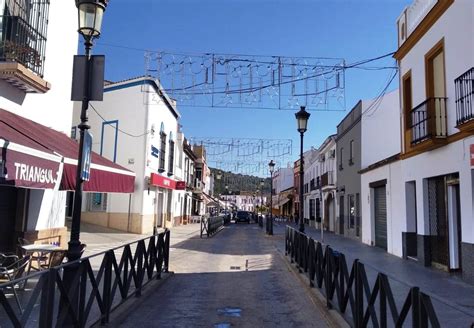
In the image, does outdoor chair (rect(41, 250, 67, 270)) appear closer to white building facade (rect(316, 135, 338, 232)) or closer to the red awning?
the red awning

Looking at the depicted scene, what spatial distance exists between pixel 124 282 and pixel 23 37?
5.69 m

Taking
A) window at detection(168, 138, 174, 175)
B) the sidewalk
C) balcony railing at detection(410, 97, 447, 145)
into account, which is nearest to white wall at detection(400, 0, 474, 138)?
balcony railing at detection(410, 97, 447, 145)

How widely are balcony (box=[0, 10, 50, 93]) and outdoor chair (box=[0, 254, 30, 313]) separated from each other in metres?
3.48

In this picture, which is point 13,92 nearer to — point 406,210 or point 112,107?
point 406,210

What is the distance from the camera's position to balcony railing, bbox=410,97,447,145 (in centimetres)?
1212

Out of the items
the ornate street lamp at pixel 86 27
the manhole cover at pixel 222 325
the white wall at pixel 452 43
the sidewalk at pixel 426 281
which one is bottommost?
the manhole cover at pixel 222 325

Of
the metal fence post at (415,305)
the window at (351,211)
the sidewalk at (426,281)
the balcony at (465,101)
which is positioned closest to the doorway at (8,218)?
the sidewalk at (426,281)

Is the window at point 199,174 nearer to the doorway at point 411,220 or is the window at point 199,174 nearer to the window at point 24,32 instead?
the doorway at point 411,220

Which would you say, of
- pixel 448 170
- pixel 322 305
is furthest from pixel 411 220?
pixel 322 305

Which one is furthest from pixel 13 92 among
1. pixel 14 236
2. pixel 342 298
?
pixel 342 298

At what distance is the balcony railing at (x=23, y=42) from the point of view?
907 cm

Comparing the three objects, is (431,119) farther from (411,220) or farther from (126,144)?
(126,144)

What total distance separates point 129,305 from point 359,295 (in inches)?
152

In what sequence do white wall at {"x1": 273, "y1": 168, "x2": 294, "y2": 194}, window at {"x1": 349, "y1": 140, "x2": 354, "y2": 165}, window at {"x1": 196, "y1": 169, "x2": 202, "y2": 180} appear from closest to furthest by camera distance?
window at {"x1": 349, "y1": 140, "x2": 354, "y2": 165} → window at {"x1": 196, "y1": 169, "x2": 202, "y2": 180} → white wall at {"x1": 273, "y1": 168, "x2": 294, "y2": 194}
